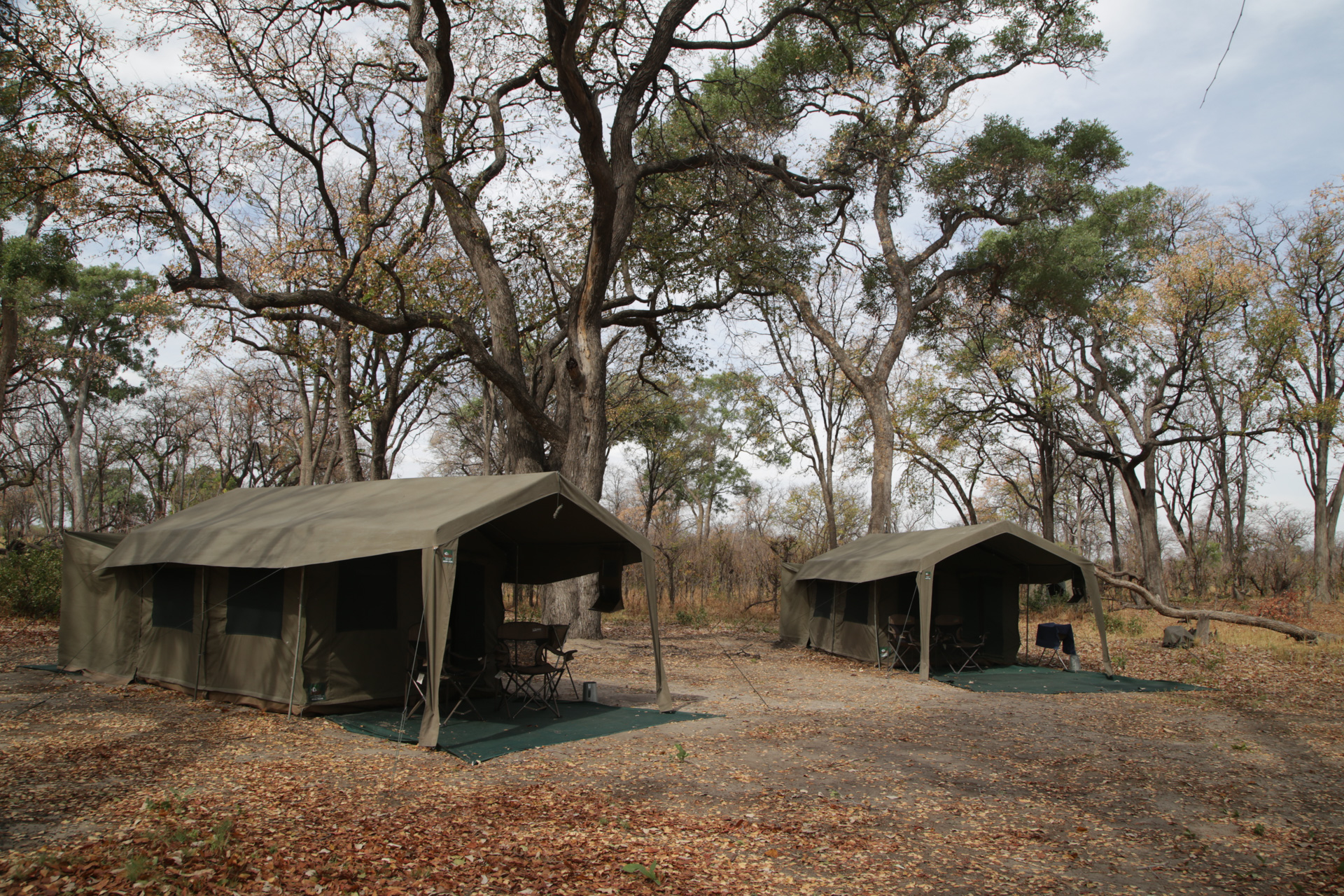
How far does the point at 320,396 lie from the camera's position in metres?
17.7

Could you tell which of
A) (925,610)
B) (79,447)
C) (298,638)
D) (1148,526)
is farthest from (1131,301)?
(79,447)

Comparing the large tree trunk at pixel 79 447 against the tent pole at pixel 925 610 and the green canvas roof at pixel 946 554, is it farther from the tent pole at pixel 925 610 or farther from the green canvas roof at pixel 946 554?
the tent pole at pixel 925 610

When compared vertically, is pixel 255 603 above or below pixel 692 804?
above

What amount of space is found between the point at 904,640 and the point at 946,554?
1.61m

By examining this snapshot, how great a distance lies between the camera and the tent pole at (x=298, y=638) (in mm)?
6887

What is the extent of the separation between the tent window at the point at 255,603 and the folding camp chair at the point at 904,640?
7.78 meters

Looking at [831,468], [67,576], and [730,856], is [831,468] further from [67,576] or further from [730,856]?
[730,856]

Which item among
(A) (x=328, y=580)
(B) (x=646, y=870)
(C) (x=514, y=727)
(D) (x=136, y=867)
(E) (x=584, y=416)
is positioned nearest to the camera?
(D) (x=136, y=867)

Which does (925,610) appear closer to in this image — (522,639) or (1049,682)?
(1049,682)

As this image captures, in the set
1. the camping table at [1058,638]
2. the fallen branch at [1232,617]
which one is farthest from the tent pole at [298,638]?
the fallen branch at [1232,617]

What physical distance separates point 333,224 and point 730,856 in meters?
12.8

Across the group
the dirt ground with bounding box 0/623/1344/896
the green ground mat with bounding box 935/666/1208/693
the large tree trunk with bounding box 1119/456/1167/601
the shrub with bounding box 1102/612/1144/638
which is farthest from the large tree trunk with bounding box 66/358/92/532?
the large tree trunk with bounding box 1119/456/1167/601

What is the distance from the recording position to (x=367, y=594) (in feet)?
24.1

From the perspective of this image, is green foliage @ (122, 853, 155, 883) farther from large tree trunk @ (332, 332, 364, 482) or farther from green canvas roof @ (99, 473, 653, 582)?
large tree trunk @ (332, 332, 364, 482)
